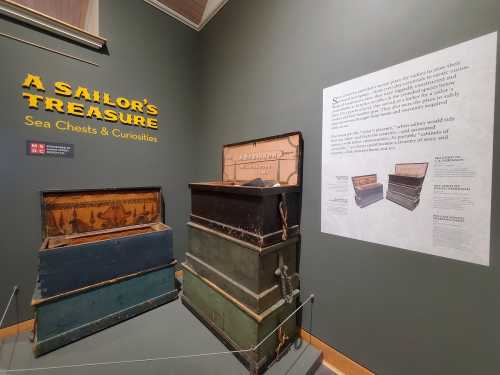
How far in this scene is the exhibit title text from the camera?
140cm

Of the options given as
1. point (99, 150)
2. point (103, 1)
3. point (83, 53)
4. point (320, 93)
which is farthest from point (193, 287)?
point (103, 1)

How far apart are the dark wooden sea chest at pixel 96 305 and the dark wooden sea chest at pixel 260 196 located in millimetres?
586

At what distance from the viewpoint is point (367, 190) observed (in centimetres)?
105

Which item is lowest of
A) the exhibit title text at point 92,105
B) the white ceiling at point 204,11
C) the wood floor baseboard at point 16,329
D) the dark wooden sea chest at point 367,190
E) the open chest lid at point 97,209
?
the wood floor baseboard at point 16,329

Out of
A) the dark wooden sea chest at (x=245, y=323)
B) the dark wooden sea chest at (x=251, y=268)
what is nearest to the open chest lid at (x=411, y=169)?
the dark wooden sea chest at (x=251, y=268)

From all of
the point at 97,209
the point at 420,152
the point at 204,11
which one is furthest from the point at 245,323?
the point at 204,11

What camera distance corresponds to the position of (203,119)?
2.17 meters

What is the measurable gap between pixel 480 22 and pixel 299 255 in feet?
4.32

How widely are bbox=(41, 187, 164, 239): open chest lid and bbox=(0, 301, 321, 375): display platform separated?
707mm

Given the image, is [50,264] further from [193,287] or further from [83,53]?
[83,53]

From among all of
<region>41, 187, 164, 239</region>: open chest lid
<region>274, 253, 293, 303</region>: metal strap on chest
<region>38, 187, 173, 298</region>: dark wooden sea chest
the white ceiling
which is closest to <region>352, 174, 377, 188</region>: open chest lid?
<region>274, 253, 293, 303</region>: metal strap on chest

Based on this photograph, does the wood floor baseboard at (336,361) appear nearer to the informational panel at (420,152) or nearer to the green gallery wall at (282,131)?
the green gallery wall at (282,131)

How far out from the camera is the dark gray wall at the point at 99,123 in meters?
1.35

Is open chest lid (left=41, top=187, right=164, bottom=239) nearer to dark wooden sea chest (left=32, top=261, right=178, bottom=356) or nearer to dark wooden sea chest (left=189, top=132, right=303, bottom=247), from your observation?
dark wooden sea chest (left=32, top=261, right=178, bottom=356)
